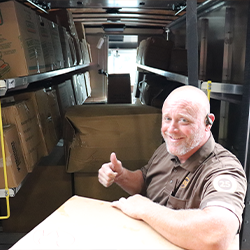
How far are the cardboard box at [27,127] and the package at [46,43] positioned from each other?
1.32 ft

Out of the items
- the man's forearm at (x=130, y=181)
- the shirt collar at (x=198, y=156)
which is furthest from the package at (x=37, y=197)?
the shirt collar at (x=198, y=156)

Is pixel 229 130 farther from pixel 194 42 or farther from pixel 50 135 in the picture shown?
pixel 50 135

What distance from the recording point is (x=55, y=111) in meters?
2.33

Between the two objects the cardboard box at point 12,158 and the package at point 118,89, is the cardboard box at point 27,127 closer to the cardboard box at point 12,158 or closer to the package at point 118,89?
the cardboard box at point 12,158

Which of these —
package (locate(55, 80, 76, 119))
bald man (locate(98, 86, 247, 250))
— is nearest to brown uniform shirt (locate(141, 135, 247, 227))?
bald man (locate(98, 86, 247, 250))

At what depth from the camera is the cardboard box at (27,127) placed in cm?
163

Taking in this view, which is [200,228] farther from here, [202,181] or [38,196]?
[38,196]

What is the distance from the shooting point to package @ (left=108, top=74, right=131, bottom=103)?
12.8 ft

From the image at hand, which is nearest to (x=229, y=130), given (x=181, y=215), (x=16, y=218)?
(x=181, y=215)

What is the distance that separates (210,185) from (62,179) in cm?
140

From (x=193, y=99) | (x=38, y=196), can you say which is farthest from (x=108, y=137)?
(x=193, y=99)

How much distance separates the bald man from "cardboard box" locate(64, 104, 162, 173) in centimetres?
51

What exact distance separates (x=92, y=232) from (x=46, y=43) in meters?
1.58

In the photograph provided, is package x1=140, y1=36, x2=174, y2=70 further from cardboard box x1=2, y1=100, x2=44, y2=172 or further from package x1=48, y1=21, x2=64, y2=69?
cardboard box x1=2, y1=100, x2=44, y2=172
